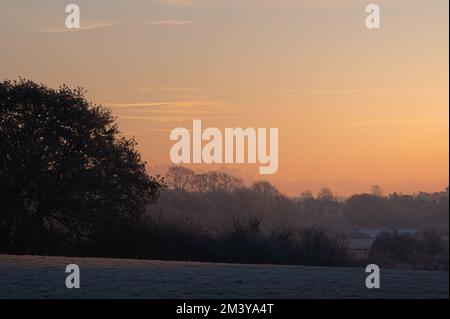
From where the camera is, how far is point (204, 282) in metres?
25.7

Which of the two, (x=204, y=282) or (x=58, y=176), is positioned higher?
(x=58, y=176)

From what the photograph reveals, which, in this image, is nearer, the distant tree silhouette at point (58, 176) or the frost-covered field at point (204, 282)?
the frost-covered field at point (204, 282)

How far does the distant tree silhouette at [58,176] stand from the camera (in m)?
53.7

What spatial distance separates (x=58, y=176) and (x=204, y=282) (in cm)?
3051

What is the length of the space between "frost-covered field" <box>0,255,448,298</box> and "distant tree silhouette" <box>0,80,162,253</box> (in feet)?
72.7

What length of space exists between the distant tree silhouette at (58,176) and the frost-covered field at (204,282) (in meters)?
22.2

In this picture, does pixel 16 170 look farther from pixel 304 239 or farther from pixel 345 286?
pixel 345 286

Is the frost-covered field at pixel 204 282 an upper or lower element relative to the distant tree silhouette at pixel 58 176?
lower

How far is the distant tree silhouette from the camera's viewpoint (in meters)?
53.7

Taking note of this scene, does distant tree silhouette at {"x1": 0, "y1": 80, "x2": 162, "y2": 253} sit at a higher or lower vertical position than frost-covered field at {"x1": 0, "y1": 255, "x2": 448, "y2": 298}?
higher

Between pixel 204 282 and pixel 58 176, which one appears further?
pixel 58 176

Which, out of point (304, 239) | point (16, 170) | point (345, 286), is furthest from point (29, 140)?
point (345, 286)

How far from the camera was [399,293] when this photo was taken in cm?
2388

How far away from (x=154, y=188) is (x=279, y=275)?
2963 centimetres
